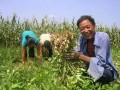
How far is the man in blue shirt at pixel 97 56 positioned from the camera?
4258 millimetres

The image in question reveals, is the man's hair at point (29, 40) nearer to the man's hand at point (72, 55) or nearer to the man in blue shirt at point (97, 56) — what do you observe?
the man in blue shirt at point (97, 56)

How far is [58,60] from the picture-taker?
439cm

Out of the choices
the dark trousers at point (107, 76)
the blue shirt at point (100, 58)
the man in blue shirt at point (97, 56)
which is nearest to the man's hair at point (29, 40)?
the man in blue shirt at point (97, 56)

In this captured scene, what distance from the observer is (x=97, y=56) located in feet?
14.2

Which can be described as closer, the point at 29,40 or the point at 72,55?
the point at 72,55

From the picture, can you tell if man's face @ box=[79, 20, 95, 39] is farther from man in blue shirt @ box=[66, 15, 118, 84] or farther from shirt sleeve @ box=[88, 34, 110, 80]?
shirt sleeve @ box=[88, 34, 110, 80]

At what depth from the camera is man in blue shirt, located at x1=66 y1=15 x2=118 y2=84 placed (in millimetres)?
4258

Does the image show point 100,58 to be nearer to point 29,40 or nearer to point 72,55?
point 72,55

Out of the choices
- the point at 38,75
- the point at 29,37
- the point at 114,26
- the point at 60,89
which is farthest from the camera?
the point at 114,26

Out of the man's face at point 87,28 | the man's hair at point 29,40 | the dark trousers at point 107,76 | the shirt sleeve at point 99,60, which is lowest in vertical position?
the dark trousers at point 107,76

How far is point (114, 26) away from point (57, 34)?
15.2m

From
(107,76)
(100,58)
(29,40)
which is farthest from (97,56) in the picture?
(29,40)

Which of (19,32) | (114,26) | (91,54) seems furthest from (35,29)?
(91,54)

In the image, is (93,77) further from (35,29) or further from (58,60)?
(35,29)
